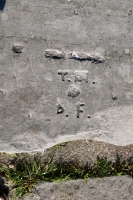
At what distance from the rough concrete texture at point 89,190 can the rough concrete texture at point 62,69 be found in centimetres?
45

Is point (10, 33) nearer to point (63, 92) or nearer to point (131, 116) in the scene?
point (63, 92)

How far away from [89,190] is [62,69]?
970 mm

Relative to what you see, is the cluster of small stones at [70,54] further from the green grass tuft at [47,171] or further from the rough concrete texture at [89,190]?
the rough concrete texture at [89,190]

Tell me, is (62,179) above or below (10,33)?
below

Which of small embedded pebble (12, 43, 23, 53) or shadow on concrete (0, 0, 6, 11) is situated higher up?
shadow on concrete (0, 0, 6, 11)

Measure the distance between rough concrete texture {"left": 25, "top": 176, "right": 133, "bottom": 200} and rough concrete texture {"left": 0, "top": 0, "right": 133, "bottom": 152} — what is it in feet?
1.49

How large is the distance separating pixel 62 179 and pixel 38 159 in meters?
0.23

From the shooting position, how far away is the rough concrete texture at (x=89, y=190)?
2103mm

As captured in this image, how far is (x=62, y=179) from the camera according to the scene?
206 cm

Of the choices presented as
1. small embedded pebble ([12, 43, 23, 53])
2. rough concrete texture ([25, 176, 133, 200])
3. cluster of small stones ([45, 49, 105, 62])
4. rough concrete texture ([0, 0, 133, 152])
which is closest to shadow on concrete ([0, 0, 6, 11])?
rough concrete texture ([0, 0, 133, 152])

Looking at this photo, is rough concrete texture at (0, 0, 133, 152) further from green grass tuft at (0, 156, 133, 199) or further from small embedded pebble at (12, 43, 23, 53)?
green grass tuft at (0, 156, 133, 199)

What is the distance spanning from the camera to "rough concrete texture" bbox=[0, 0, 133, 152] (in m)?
1.72

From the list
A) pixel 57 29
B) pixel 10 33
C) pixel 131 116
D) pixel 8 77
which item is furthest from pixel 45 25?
pixel 131 116

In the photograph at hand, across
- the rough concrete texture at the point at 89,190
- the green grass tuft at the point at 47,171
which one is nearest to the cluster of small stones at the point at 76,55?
the green grass tuft at the point at 47,171
